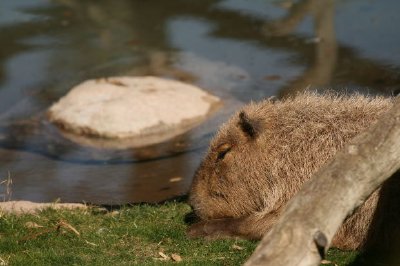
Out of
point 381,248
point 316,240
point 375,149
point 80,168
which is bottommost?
point 80,168

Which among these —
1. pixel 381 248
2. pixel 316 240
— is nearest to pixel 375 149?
pixel 316 240

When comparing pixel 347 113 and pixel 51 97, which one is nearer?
pixel 347 113

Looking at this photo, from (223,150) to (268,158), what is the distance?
0.39 meters

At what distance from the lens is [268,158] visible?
6.70 meters

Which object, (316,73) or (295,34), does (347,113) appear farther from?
(295,34)

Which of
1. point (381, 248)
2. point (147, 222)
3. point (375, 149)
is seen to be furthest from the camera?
point (147, 222)

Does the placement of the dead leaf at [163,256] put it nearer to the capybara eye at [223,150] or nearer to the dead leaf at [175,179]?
the capybara eye at [223,150]

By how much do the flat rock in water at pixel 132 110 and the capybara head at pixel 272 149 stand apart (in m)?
3.76

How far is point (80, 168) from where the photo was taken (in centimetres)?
996

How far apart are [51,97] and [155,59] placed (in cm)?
185

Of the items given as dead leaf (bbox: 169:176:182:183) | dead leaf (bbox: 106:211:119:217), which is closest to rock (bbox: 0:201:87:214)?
dead leaf (bbox: 106:211:119:217)

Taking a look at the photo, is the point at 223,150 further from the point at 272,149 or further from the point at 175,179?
the point at 175,179

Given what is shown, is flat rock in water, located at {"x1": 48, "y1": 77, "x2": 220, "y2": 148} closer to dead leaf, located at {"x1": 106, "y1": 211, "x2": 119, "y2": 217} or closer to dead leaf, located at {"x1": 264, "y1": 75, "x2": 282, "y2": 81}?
dead leaf, located at {"x1": 264, "y1": 75, "x2": 282, "y2": 81}

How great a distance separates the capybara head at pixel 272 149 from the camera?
656 centimetres
